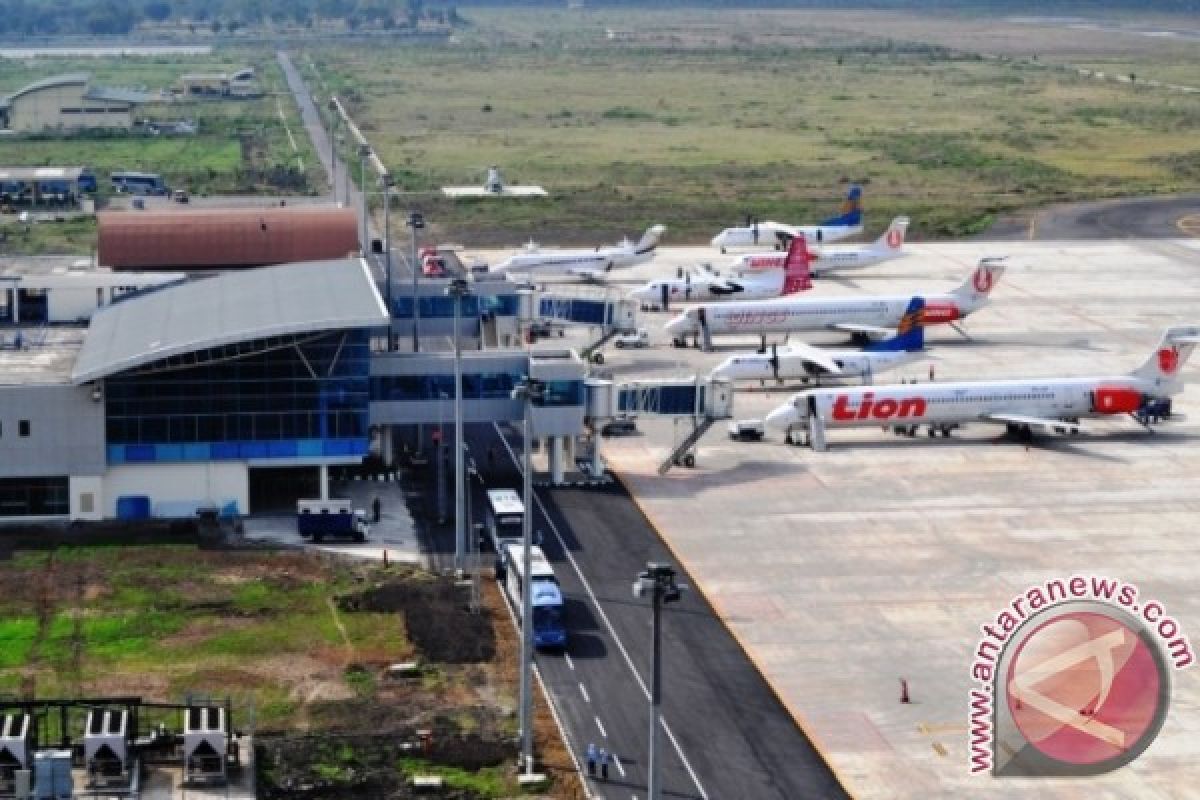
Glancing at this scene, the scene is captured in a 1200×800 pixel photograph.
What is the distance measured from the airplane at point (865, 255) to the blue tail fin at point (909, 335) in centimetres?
3721

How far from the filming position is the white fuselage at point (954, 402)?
12100cm

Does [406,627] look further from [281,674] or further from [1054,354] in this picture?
[1054,354]

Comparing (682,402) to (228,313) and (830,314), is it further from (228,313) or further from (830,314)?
(830,314)

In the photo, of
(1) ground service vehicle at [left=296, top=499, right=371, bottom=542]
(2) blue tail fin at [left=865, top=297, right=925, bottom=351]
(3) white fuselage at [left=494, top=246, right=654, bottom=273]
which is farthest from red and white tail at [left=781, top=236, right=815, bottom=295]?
(1) ground service vehicle at [left=296, top=499, right=371, bottom=542]

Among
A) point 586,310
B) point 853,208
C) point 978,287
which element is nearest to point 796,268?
point 978,287

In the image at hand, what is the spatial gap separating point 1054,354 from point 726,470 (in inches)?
1528

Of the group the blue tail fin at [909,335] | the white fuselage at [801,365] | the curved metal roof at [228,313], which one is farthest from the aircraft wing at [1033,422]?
the curved metal roof at [228,313]

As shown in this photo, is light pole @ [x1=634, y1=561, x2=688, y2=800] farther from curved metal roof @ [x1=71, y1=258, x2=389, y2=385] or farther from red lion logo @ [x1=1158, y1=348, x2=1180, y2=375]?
red lion logo @ [x1=1158, y1=348, x2=1180, y2=375]

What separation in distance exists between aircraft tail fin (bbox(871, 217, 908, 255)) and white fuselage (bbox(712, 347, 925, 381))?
46.9 meters

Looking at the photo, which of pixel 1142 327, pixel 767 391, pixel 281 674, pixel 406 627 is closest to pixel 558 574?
pixel 406 627

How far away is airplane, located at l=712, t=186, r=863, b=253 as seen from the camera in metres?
191

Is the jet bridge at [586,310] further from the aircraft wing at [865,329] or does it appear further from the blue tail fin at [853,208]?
the blue tail fin at [853,208]

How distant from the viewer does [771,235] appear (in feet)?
628

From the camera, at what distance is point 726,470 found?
116 meters
